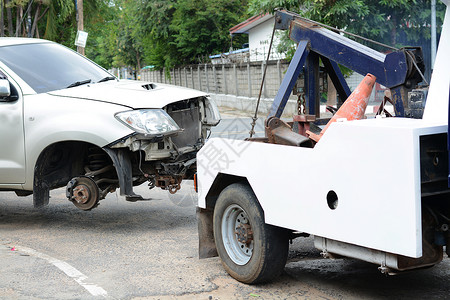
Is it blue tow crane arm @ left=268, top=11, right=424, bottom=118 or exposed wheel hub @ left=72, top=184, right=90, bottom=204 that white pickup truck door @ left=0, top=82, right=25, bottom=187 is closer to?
exposed wheel hub @ left=72, top=184, right=90, bottom=204

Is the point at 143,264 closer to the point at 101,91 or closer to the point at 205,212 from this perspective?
the point at 205,212

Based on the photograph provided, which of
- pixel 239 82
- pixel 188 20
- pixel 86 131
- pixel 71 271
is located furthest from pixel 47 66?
pixel 188 20

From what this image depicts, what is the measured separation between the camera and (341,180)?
427cm

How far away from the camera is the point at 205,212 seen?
232 inches

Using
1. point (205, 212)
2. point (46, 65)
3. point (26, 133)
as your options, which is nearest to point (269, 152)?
point (205, 212)

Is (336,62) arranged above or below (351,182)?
above

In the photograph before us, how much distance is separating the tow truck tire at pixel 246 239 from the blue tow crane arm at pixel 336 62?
3.16 ft

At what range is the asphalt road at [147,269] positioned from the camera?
5117 mm

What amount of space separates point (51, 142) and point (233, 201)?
272 centimetres

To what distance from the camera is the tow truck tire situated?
16.5 ft

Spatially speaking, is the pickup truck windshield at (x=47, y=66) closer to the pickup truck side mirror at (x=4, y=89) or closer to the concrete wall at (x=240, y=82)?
the pickup truck side mirror at (x=4, y=89)

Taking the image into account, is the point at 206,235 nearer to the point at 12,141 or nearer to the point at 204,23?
the point at 12,141

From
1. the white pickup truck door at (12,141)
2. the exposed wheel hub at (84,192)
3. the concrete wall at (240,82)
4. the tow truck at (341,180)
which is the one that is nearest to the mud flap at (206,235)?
the tow truck at (341,180)

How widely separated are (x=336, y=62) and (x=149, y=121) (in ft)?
7.03
